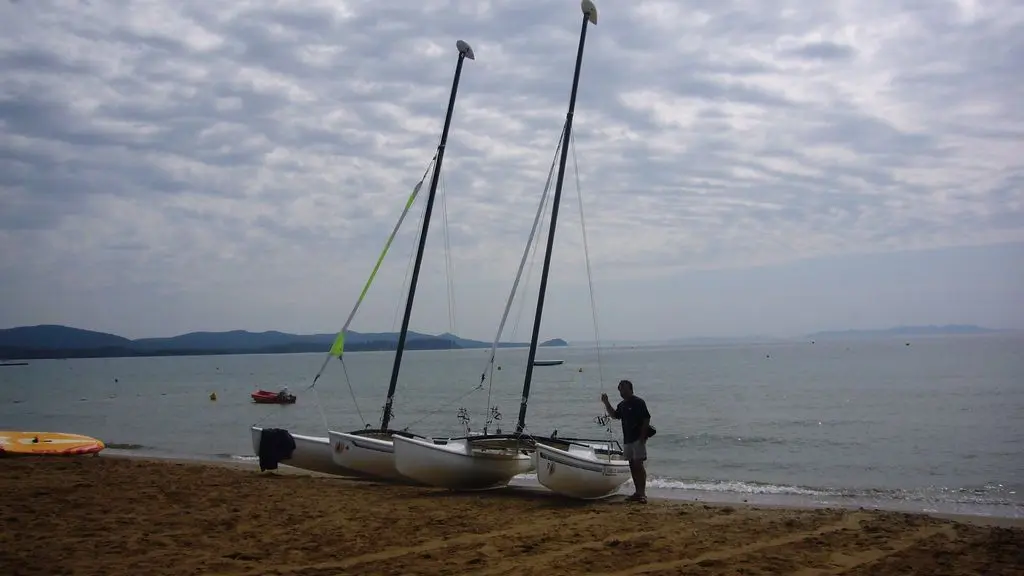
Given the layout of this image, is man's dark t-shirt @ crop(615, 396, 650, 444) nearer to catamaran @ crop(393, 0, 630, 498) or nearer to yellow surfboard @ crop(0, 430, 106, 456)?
catamaran @ crop(393, 0, 630, 498)

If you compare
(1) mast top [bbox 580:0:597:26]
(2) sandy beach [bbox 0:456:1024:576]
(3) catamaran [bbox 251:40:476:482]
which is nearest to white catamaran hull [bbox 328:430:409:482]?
(3) catamaran [bbox 251:40:476:482]

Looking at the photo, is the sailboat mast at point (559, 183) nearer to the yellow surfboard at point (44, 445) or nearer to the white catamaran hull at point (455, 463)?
the white catamaran hull at point (455, 463)

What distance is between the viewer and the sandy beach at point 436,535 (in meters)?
8.81

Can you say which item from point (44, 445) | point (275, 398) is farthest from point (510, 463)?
point (275, 398)

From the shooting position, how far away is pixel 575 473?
14312 millimetres

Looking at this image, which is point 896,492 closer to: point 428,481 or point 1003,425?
point 428,481

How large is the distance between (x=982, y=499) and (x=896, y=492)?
70.1 inches

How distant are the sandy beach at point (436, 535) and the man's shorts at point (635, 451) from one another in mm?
800

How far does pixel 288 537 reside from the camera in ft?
33.3

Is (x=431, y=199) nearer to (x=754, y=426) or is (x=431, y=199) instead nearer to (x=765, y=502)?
(x=765, y=502)

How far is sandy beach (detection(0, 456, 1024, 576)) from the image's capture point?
28.9ft

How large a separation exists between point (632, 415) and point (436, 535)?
476 centimetres

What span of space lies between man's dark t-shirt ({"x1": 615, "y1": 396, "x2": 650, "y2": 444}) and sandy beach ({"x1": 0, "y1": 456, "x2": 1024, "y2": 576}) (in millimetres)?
1209

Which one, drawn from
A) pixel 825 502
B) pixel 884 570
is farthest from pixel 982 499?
pixel 884 570
